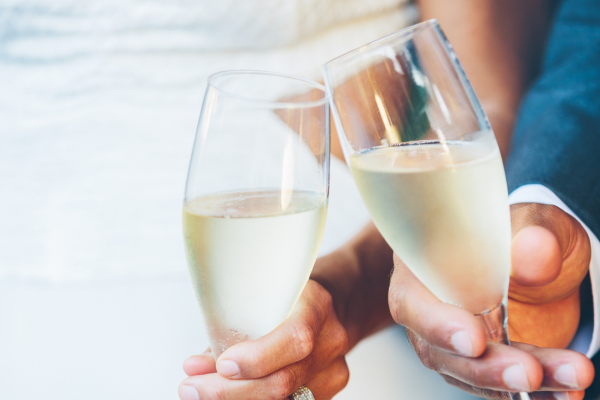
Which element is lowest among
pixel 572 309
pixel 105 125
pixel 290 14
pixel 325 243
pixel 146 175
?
pixel 572 309

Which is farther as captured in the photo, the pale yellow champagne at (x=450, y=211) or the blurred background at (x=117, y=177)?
the blurred background at (x=117, y=177)

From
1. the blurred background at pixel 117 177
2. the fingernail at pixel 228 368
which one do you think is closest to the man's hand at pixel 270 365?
the fingernail at pixel 228 368

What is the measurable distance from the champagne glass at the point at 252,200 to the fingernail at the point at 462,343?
0.17 meters

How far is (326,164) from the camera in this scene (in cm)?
53

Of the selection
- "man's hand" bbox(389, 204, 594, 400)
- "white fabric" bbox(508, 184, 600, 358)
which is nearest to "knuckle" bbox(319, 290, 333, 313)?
"man's hand" bbox(389, 204, 594, 400)

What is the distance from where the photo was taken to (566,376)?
0.40 m

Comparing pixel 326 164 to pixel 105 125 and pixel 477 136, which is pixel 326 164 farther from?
pixel 105 125

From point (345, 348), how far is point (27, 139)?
846 mm

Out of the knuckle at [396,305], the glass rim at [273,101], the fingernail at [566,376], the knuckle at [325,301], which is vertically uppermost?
the glass rim at [273,101]

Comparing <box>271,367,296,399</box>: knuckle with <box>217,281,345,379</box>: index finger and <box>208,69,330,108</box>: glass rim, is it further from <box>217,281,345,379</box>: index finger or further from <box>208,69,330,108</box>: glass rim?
<box>208,69,330,108</box>: glass rim

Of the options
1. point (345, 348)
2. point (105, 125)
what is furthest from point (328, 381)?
point (105, 125)

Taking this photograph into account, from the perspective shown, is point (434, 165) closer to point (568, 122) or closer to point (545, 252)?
point (545, 252)

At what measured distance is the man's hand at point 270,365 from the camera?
1.56 feet

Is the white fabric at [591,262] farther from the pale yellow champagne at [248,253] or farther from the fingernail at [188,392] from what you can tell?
the fingernail at [188,392]
